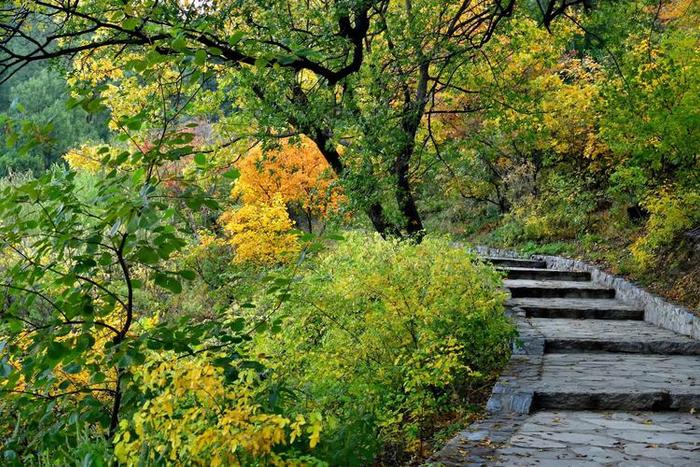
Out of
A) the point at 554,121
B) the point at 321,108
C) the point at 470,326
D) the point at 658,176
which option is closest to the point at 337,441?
the point at 470,326

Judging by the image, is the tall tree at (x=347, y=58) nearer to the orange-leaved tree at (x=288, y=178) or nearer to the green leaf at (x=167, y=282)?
the green leaf at (x=167, y=282)

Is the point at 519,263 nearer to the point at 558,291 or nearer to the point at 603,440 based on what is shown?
the point at 558,291

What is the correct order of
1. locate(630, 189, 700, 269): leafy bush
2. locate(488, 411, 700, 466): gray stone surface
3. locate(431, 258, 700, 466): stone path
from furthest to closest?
locate(630, 189, 700, 269): leafy bush → locate(431, 258, 700, 466): stone path → locate(488, 411, 700, 466): gray stone surface

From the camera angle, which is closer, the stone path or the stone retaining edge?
the stone path

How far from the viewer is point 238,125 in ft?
30.6

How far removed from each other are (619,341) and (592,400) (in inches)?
83.4

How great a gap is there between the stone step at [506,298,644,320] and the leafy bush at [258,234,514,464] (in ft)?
8.05

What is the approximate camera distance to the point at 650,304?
27.2 ft

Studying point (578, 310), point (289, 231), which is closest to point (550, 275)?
point (578, 310)

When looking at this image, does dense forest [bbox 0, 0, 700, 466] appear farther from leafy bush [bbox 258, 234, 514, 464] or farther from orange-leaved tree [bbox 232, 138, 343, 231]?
orange-leaved tree [bbox 232, 138, 343, 231]

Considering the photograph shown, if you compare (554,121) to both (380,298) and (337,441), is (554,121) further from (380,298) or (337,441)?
(337,441)

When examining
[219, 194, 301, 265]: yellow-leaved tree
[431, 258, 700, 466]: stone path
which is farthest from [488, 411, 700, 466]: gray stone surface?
[219, 194, 301, 265]: yellow-leaved tree

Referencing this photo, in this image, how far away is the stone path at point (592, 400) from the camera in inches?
152

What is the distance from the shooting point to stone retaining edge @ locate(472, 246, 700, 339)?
7.18 meters
